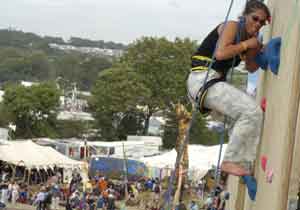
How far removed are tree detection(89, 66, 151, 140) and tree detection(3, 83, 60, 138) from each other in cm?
379

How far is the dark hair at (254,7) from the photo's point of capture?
309cm

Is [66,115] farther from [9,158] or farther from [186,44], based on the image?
[9,158]

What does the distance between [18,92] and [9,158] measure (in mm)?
27199

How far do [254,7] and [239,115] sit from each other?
0.55 metres

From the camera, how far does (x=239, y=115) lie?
10.2 feet

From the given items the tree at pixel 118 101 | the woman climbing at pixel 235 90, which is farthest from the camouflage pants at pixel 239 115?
the tree at pixel 118 101

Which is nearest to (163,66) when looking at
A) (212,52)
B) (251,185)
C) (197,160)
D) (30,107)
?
(30,107)

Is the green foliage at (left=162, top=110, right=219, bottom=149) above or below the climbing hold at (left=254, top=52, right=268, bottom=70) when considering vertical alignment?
below

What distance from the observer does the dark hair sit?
3.09 m

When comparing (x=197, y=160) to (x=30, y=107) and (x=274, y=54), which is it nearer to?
(x=274, y=54)

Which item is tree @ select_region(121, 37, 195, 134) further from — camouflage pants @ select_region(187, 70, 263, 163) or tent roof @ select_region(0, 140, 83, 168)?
camouflage pants @ select_region(187, 70, 263, 163)

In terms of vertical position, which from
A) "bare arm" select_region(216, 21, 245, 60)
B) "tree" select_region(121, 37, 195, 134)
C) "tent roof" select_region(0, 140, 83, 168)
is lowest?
"tent roof" select_region(0, 140, 83, 168)

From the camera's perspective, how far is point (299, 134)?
2.36 m

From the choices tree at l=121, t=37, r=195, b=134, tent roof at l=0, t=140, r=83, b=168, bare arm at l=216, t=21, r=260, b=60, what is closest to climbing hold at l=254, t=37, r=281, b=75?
bare arm at l=216, t=21, r=260, b=60
